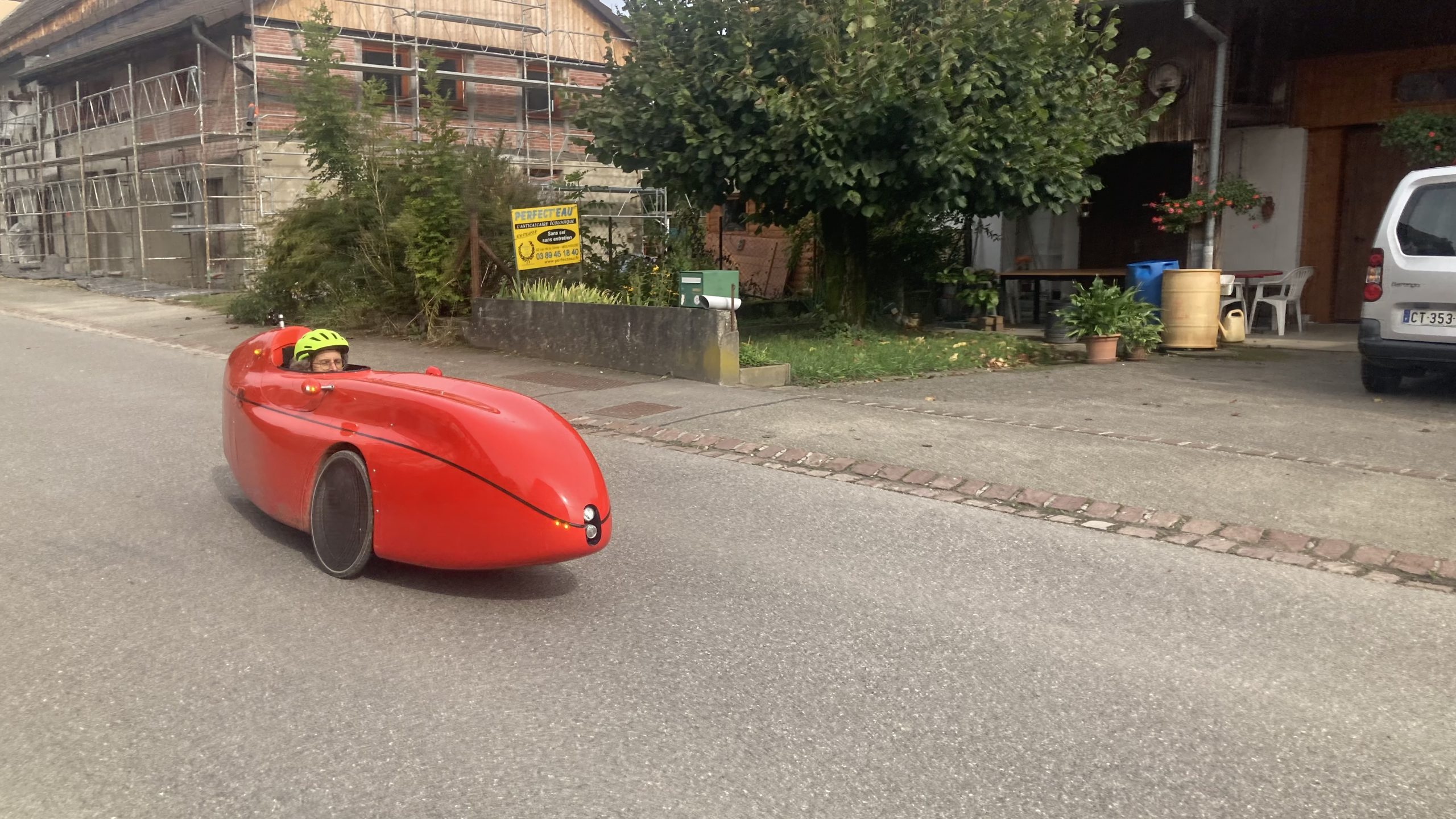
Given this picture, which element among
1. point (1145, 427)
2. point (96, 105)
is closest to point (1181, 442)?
point (1145, 427)

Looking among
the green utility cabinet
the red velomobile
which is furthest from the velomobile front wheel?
the green utility cabinet

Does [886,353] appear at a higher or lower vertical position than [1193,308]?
lower

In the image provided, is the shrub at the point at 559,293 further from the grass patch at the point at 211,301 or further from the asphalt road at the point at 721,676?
the grass patch at the point at 211,301

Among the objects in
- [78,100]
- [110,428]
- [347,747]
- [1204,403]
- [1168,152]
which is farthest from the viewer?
[78,100]

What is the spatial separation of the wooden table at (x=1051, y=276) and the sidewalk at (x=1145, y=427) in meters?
3.22

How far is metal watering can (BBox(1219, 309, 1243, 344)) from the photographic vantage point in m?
14.4

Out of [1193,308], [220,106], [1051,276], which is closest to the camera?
[1193,308]

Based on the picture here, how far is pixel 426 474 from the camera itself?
4.91 meters

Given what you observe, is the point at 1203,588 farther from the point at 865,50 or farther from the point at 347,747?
the point at 865,50

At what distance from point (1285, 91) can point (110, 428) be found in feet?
47.2

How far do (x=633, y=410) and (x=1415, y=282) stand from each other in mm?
6160

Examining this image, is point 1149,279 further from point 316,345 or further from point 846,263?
point 316,345

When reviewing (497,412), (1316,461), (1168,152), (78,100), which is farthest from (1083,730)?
(78,100)

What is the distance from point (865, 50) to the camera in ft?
39.2
